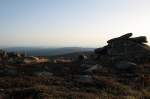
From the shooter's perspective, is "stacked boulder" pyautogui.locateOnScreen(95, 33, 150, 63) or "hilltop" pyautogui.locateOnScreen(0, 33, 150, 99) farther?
"stacked boulder" pyautogui.locateOnScreen(95, 33, 150, 63)

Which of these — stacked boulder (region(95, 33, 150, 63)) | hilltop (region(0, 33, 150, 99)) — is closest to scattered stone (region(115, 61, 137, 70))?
hilltop (region(0, 33, 150, 99))

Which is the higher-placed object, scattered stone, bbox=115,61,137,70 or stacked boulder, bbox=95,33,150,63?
stacked boulder, bbox=95,33,150,63

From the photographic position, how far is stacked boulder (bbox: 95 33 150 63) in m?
45.7

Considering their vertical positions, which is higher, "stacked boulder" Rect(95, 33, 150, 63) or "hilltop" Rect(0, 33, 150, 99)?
"stacked boulder" Rect(95, 33, 150, 63)

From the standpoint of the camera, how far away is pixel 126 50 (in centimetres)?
4925

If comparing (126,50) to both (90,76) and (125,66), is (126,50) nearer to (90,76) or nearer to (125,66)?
(125,66)

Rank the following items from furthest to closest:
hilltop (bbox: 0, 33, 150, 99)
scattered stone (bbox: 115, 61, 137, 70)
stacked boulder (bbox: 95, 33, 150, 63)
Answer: stacked boulder (bbox: 95, 33, 150, 63)
scattered stone (bbox: 115, 61, 137, 70)
hilltop (bbox: 0, 33, 150, 99)

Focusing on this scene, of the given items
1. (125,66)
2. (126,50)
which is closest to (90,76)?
(125,66)

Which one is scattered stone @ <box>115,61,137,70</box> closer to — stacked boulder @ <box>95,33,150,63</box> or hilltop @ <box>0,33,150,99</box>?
hilltop @ <box>0,33,150,99</box>

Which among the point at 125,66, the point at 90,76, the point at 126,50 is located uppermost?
the point at 126,50

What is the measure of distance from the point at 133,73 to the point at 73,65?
981 centimetres

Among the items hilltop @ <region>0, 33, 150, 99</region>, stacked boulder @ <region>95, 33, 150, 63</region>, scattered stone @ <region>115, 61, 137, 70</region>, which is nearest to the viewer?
hilltop @ <region>0, 33, 150, 99</region>

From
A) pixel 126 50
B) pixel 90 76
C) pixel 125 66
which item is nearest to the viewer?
pixel 90 76

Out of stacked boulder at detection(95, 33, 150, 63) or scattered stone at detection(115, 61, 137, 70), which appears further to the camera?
stacked boulder at detection(95, 33, 150, 63)
